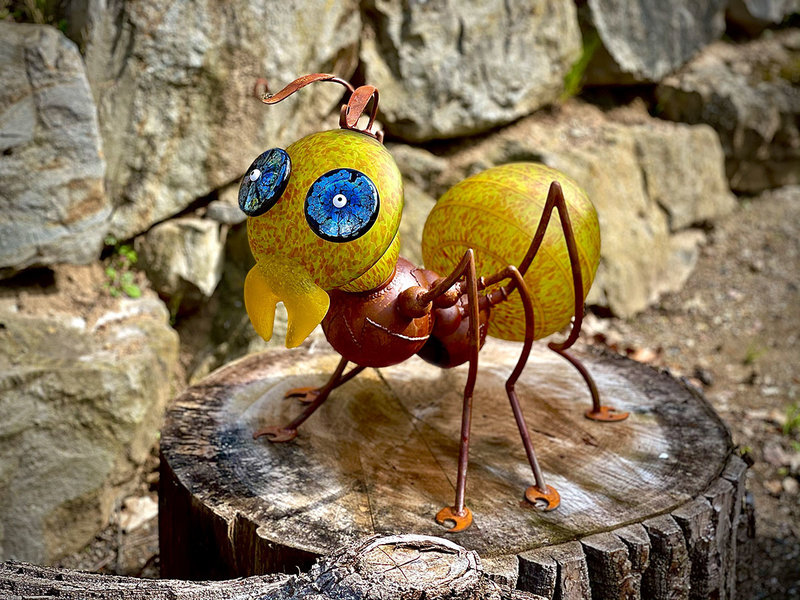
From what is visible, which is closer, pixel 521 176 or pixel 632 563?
pixel 632 563

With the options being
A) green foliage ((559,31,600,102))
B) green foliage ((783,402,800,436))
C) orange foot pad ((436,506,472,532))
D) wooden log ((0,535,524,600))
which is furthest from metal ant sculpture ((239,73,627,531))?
green foliage ((559,31,600,102))

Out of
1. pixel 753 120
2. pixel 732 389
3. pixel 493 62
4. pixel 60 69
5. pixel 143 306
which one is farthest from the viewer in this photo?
pixel 753 120

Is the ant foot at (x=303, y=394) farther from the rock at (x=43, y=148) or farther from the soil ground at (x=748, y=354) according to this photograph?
the rock at (x=43, y=148)

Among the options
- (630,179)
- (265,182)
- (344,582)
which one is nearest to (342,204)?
(265,182)

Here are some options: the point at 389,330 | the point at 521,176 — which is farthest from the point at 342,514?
the point at 521,176

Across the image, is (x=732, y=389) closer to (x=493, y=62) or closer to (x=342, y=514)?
(x=493, y=62)

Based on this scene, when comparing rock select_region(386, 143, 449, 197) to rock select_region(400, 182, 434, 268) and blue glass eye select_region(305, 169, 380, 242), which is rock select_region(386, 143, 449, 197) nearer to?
rock select_region(400, 182, 434, 268)
